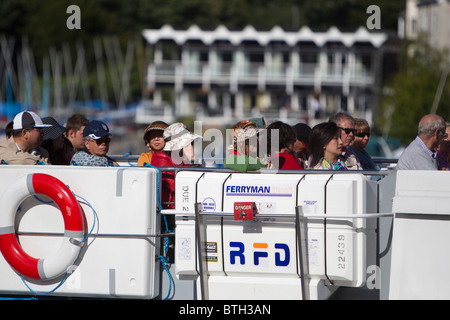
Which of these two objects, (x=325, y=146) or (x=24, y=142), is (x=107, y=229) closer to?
(x=24, y=142)

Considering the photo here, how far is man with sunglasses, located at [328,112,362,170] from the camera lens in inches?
292

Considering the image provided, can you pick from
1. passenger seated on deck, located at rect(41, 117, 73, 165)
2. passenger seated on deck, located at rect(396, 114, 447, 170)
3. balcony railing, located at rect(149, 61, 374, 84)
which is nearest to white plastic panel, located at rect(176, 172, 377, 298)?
passenger seated on deck, located at rect(396, 114, 447, 170)

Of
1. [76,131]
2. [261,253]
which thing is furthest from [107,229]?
[76,131]

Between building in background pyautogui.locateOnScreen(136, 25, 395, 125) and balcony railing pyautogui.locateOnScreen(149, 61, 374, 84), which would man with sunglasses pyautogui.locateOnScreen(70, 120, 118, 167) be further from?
balcony railing pyautogui.locateOnScreen(149, 61, 374, 84)

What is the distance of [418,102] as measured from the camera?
116 ft

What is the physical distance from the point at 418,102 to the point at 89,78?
145ft

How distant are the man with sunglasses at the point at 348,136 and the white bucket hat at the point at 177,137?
140 cm

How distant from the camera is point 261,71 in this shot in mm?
60219

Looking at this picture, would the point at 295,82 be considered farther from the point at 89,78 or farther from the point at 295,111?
the point at 89,78

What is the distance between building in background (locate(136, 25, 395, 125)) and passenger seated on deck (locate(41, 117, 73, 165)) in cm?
5021

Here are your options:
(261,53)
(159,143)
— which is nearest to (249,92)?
(261,53)

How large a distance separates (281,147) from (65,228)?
1.95m

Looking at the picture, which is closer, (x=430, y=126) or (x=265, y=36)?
(x=430, y=126)

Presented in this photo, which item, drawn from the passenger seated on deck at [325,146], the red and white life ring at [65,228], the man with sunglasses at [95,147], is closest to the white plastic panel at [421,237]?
the passenger seated on deck at [325,146]
